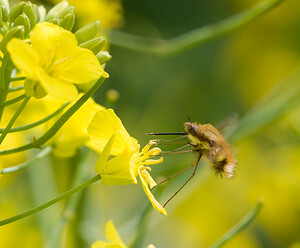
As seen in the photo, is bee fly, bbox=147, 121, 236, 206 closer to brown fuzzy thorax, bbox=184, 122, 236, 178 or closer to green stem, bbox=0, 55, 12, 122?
brown fuzzy thorax, bbox=184, 122, 236, 178

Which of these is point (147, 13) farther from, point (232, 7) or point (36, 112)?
point (36, 112)

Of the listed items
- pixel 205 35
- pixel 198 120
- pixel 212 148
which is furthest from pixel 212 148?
pixel 198 120

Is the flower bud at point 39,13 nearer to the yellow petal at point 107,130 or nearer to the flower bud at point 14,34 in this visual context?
the flower bud at point 14,34

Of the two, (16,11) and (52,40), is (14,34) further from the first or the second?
(16,11)

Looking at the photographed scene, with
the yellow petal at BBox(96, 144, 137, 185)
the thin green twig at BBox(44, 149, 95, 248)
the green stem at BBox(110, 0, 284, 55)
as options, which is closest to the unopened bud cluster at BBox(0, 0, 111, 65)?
the yellow petal at BBox(96, 144, 137, 185)

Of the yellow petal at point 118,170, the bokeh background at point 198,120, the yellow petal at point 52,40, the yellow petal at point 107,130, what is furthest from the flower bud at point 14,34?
the bokeh background at point 198,120
